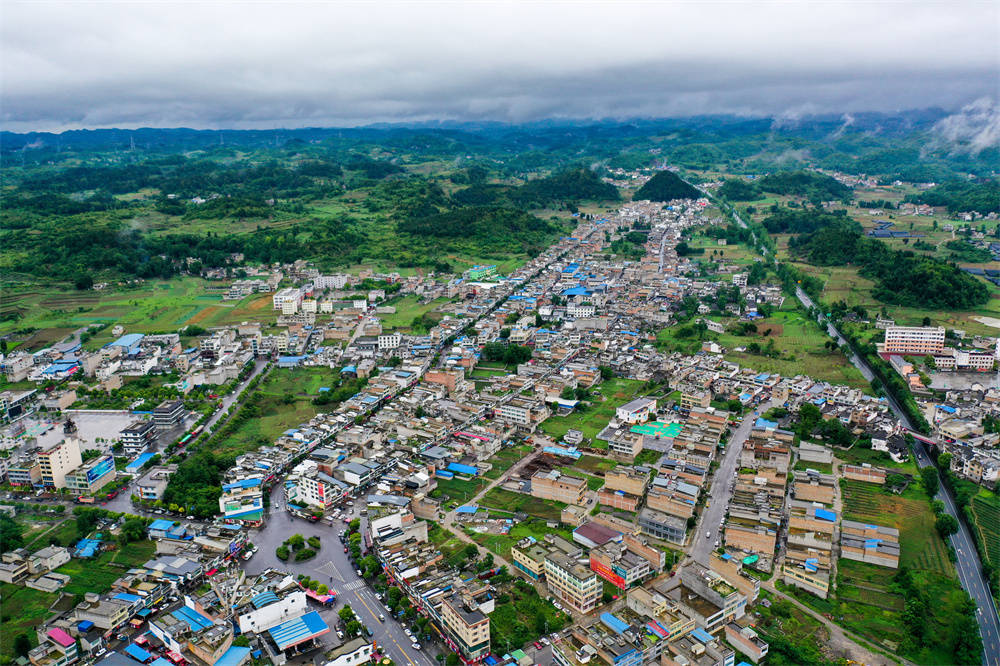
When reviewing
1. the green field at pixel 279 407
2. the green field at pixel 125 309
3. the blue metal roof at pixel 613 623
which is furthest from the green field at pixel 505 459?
the green field at pixel 125 309

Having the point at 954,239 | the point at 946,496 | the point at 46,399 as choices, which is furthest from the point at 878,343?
the point at 46,399

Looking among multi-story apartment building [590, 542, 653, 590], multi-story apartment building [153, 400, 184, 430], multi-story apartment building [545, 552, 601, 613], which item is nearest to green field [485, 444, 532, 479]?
multi-story apartment building [590, 542, 653, 590]

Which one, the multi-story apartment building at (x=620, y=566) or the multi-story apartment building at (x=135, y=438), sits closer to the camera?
the multi-story apartment building at (x=620, y=566)

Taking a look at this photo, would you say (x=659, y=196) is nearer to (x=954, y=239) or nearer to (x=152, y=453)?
(x=954, y=239)

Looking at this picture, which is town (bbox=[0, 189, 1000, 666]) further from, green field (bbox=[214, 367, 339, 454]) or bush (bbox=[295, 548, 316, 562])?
green field (bbox=[214, 367, 339, 454])

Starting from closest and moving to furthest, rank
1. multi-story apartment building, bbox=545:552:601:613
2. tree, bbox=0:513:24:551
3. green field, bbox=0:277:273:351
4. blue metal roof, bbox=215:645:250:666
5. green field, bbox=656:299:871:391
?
blue metal roof, bbox=215:645:250:666 → multi-story apartment building, bbox=545:552:601:613 → tree, bbox=0:513:24:551 → green field, bbox=656:299:871:391 → green field, bbox=0:277:273:351

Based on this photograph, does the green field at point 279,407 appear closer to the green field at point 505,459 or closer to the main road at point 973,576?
the green field at point 505,459

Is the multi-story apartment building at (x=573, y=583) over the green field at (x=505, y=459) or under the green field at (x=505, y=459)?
over
